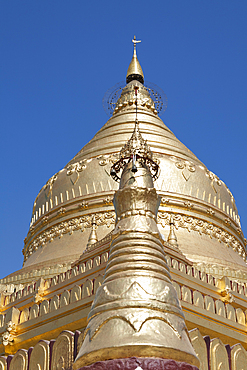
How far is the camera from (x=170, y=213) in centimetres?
1906

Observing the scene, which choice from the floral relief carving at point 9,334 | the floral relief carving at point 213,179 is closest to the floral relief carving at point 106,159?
the floral relief carving at point 213,179

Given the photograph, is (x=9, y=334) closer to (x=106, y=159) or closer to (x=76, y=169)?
(x=106, y=159)

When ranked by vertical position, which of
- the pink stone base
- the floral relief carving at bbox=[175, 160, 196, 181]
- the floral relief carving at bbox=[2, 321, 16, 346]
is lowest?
the pink stone base

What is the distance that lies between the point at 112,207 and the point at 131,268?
1243 cm

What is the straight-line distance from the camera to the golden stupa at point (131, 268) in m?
5.92

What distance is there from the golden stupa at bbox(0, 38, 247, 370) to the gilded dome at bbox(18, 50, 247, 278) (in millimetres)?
52

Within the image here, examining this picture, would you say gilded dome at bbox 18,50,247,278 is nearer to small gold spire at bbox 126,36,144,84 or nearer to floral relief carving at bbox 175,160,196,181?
floral relief carving at bbox 175,160,196,181

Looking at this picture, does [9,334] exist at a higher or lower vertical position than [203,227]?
lower

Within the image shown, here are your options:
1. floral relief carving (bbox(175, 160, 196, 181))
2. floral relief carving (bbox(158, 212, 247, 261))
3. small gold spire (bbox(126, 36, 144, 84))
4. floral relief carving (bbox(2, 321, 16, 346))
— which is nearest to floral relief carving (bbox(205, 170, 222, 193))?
floral relief carving (bbox(175, 160, 196, 181))

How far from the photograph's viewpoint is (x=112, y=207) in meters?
19.0

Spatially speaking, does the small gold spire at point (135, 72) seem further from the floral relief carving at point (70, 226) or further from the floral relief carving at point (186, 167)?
the floral relief carving at point (70, 226)

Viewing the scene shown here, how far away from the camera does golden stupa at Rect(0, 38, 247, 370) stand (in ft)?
19.4

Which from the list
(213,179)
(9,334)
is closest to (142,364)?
(9,334)

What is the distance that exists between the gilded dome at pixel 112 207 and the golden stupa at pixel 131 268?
0.17 feet
